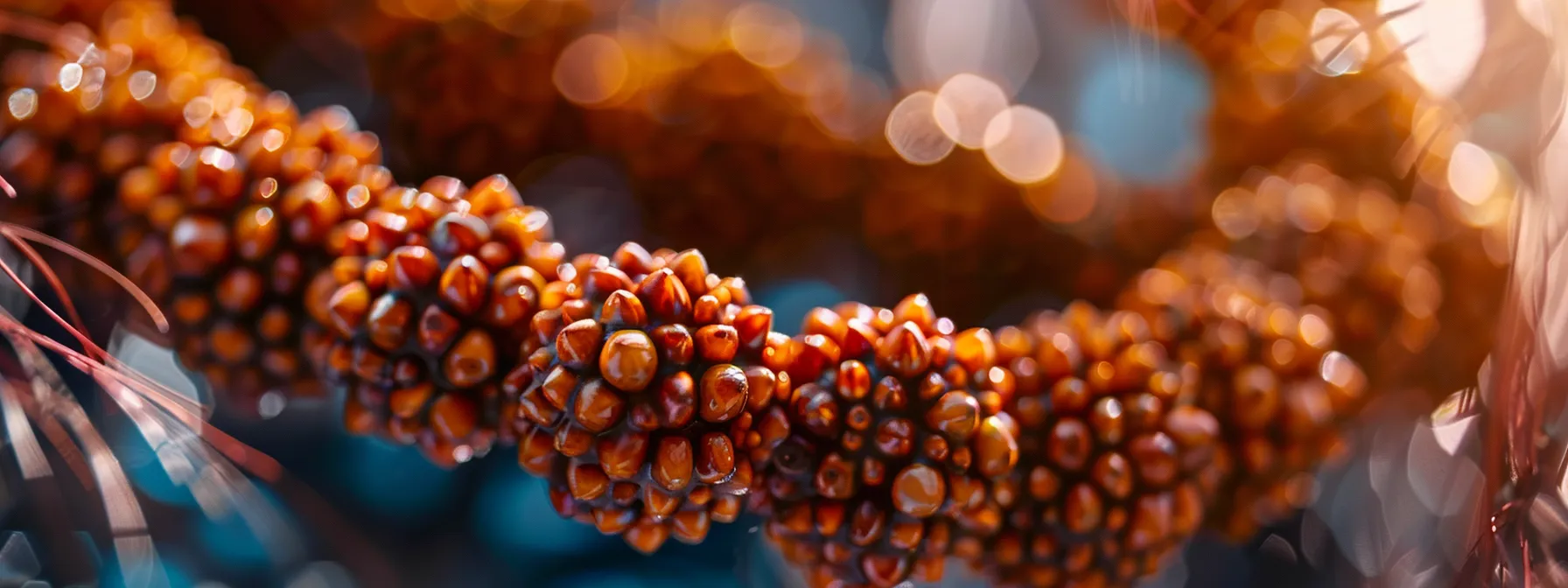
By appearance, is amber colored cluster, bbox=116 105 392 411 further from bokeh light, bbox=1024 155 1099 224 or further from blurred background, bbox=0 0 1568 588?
bokeh light, bbox=1024 155 1099 224

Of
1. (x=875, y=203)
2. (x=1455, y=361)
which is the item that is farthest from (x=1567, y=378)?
(x=875, y=203)

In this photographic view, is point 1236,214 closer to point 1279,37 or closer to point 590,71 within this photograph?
point 1279,37

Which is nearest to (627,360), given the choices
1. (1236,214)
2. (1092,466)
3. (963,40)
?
(1092,466)

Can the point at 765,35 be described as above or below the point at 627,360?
above

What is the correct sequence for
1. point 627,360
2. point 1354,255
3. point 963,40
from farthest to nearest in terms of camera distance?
point 963,40 < point 1354,255 < point 627,360

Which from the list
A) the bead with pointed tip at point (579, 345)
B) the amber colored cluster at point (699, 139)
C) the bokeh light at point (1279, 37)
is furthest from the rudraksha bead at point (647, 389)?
the bokeh light at point (1279, 37)

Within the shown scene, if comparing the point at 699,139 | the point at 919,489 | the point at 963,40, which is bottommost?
the point at 919,489

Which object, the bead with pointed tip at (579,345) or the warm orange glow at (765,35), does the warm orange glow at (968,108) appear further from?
the bead with pointed tip at (579,345)
